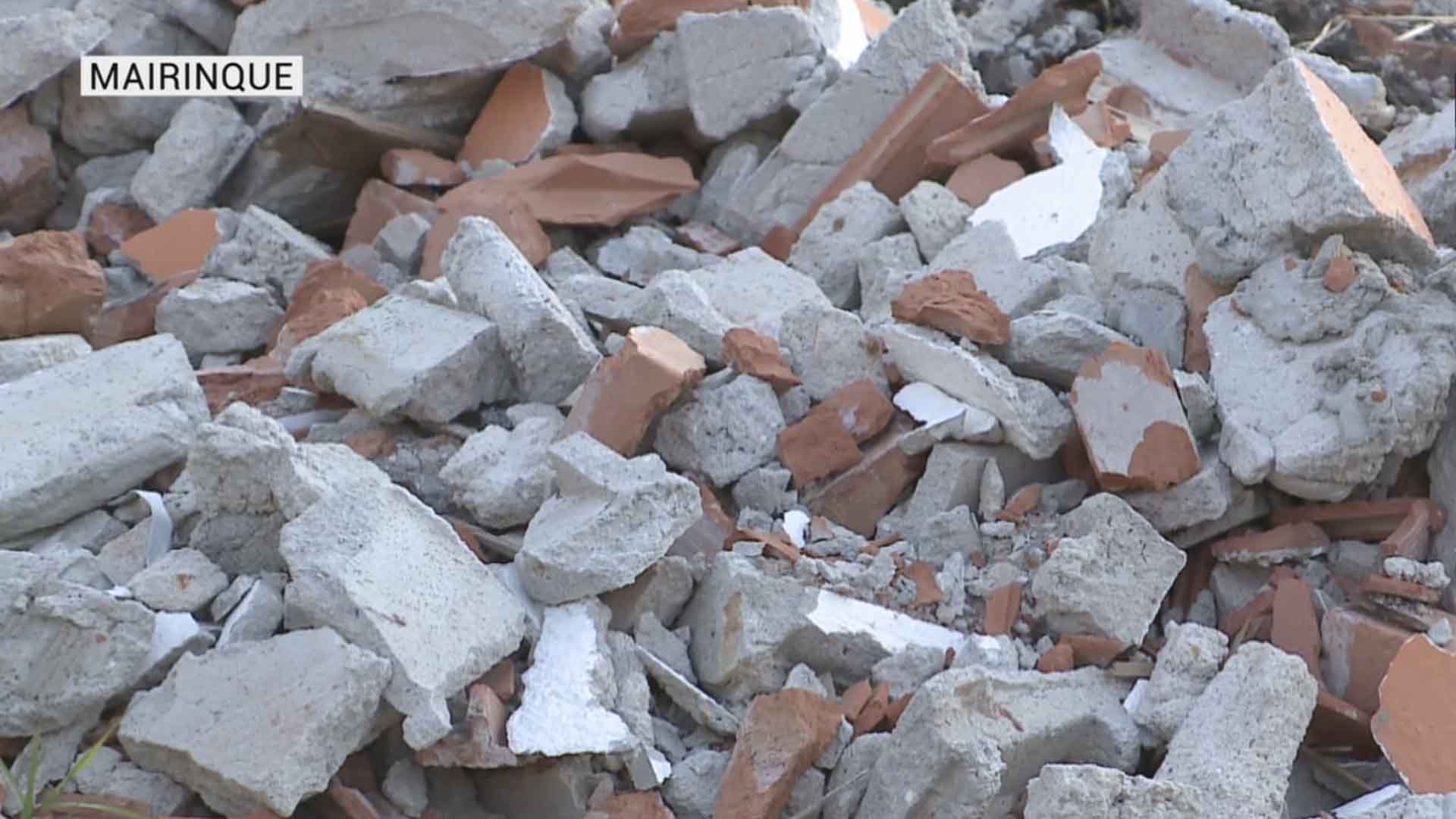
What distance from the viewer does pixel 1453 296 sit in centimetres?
329

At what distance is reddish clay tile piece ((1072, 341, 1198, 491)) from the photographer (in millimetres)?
3189

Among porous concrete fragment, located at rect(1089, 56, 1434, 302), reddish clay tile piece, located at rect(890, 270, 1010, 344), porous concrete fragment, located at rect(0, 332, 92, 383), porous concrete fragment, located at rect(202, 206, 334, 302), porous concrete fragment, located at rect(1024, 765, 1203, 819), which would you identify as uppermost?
porous concrete fragment, located at rect(1089, 56, 1434, 302)

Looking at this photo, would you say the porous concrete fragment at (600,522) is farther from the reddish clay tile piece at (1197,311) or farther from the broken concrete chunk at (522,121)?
Answer: the broken concrete chunk at (522,121)

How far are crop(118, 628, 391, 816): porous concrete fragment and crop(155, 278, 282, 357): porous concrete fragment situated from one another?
5.27 feet

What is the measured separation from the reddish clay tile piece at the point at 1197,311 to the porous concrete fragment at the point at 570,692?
148cm

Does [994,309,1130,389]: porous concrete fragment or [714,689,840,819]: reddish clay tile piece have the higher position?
[994,309,1130,389]: porous concrete fragment

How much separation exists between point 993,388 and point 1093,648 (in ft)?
2.01

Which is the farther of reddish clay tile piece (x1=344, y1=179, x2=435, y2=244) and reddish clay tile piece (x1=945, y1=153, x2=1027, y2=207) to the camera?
reddish clay tile piece (x1=344, y1=179, x2=435, y2=244)

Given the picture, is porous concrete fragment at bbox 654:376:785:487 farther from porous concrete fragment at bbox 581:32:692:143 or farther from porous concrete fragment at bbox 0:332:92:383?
A: porous concrete fragment at bbox 581:32:692:143

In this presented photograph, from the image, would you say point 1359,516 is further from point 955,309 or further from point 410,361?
point 410,361

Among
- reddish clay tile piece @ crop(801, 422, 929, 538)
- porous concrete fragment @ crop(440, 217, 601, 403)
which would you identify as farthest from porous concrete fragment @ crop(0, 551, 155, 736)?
reddish clay tile piece @ crop(801, 422, 929, 538)

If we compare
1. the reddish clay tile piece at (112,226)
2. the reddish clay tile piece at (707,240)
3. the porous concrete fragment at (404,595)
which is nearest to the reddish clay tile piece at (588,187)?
the reddish clay tile piece at (707,240)

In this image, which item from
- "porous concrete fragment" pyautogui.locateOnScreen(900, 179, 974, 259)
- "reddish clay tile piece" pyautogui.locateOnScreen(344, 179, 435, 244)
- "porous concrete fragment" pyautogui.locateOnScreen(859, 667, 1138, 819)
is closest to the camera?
"porous concrete fragment" pyautogui.locateOnScreen(859, 667, 1138, 819)

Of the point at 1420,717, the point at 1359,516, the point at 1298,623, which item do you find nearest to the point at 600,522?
the point at 1298,623
